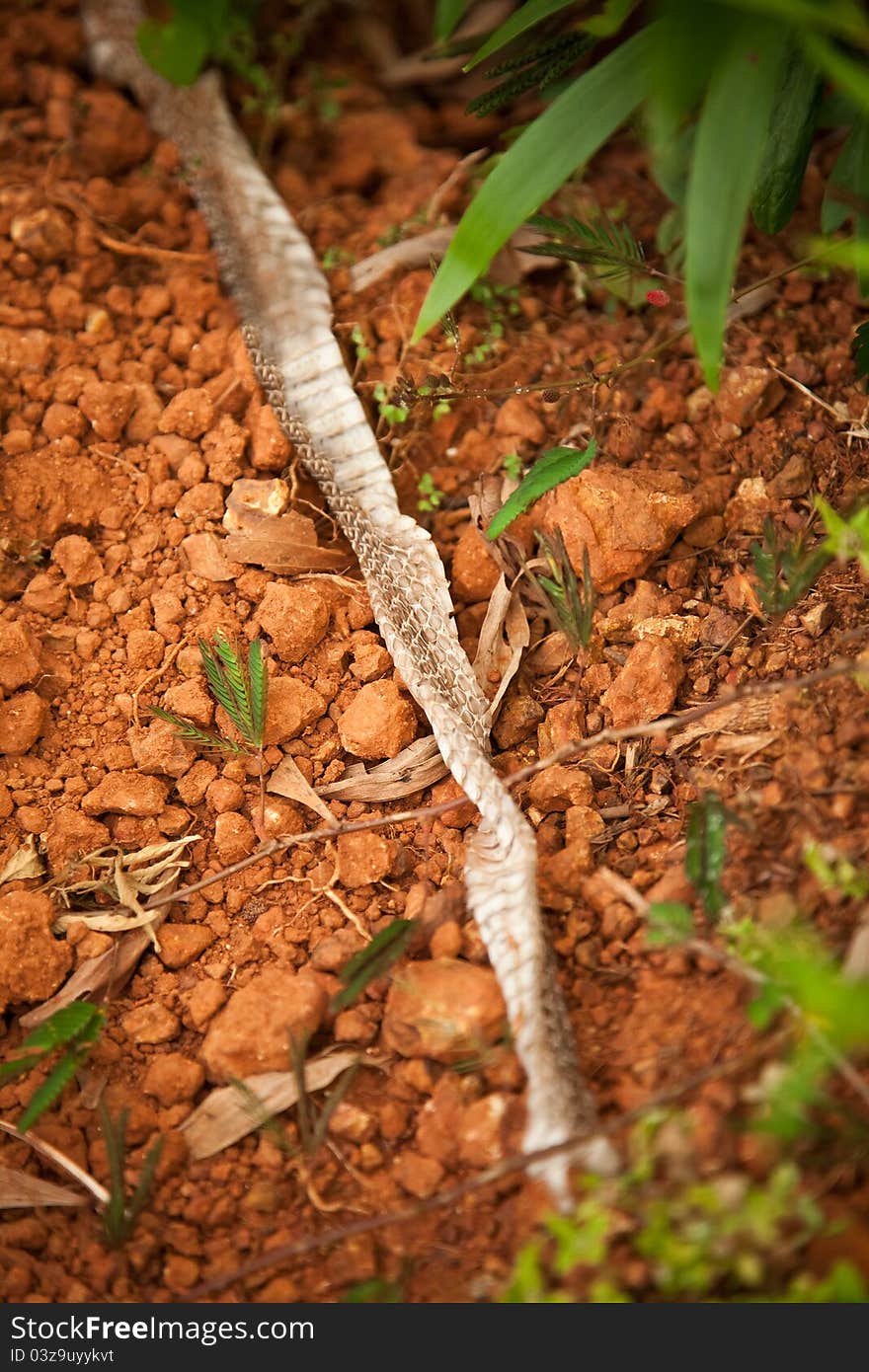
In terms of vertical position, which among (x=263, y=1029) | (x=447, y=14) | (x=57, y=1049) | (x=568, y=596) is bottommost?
(x=57, y=1049)

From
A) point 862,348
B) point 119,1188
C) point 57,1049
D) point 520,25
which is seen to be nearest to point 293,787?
point 57,1049

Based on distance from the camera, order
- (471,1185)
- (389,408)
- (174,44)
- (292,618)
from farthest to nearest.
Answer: (174,44) < (389,408) < (292,618) < (471,1185)

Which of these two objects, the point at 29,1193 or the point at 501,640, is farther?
the point at 501,640

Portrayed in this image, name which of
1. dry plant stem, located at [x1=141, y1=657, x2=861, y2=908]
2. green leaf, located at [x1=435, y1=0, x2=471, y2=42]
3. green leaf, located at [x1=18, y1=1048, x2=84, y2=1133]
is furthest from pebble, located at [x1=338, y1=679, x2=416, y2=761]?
green leaf, located at [x1=435, y1=0, x2=471, y2=42]

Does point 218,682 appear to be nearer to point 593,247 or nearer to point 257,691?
point 257,691

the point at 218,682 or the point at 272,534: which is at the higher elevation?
the point at 272,534

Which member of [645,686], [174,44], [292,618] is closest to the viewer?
[645,686]

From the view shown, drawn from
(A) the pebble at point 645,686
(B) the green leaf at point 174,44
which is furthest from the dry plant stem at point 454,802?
(B) the green leaf at point 174,44

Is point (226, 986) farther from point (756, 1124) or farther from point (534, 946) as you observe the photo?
point (756, 1124)
